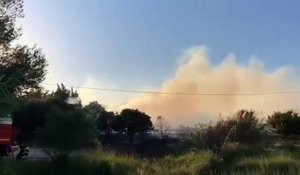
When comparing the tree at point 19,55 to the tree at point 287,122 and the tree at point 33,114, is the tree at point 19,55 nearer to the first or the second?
the tree at point 33,114

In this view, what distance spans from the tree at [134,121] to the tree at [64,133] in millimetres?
28112

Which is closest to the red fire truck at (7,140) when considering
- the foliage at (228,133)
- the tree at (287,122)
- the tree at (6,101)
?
the foliage at (228,133)

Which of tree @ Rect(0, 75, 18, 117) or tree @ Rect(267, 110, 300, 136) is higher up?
tree @ Rect(267, 110, 300, 136)

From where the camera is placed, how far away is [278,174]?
18.4 metres

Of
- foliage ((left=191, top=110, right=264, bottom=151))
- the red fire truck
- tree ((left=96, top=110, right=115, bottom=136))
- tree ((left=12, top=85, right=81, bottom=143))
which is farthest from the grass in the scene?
tree ((left=96, top=110, right=115, bottom=136))

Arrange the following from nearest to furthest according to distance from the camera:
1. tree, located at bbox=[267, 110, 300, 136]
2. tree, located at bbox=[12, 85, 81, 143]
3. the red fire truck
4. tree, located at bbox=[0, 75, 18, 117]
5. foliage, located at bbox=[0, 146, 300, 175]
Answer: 1. tree, located at bbox=[0, 75, 18, 117]
2. foliage, located at bbox=[0, 146, 300, 175]
3. the red fire truck
4. tree, located at bbox=[12, 85, 81, 143]
5. tree, located at bbox=[267, 110, 300, 136]

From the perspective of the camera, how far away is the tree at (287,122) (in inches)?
1882

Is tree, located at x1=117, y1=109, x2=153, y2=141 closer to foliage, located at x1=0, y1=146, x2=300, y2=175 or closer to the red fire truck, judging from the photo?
the red fire truck

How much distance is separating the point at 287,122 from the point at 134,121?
48.7 feet

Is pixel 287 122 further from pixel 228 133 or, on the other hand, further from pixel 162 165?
pixel 162 165

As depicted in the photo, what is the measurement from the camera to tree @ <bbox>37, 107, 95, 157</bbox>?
25.5 m

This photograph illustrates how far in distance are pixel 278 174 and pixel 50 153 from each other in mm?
11389

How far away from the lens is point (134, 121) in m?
55.7

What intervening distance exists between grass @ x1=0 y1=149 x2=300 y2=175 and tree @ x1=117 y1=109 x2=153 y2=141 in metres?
27.8
